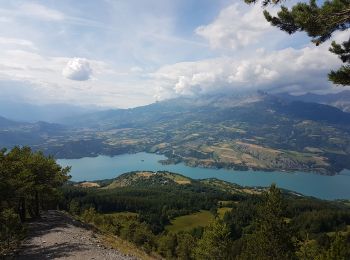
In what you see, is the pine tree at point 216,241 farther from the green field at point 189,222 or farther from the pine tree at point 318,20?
the green field at point 189,222

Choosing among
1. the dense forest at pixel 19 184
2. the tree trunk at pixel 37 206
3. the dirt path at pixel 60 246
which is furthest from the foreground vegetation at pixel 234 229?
the dense forest at pixel 19 184

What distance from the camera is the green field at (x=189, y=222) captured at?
17175 centimetres

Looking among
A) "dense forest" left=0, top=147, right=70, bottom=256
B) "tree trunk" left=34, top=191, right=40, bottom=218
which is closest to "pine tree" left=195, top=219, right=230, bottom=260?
"dense forest" left=0, top=147, right=70, bottom=256

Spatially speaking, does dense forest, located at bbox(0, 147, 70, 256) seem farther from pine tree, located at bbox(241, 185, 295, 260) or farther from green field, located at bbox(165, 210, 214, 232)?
green field, located at bbox(165, 210, 214, 232)

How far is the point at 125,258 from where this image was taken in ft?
127

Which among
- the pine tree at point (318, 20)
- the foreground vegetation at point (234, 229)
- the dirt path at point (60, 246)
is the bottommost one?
the foreground vegetation at point (234, 229)

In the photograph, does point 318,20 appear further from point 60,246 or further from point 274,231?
point 60,246

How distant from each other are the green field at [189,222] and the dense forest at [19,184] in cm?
11221

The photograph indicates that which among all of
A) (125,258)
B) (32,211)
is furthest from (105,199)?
(125,258)

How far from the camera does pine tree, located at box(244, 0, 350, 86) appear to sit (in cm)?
1806

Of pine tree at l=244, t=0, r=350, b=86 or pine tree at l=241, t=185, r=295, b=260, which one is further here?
pine tree at l=241, t=185, r=295, b=260

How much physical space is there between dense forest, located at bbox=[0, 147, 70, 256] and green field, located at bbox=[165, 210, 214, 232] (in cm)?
11221

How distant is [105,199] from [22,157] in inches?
5872

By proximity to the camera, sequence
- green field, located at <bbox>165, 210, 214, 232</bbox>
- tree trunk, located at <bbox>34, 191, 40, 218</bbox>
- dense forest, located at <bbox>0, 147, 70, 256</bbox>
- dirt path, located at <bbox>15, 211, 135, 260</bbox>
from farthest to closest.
Answer: green field, located at <bbox>165, 210, 214, 232</bbox> < tree trunk, located at <bbox>34, 191, 40, 218</bbox> < dirt path, located at <bbox>15, 211, 135, 260</bbox> < dense forest, located at <bbox>0, 147, 70, 256</bbox>
